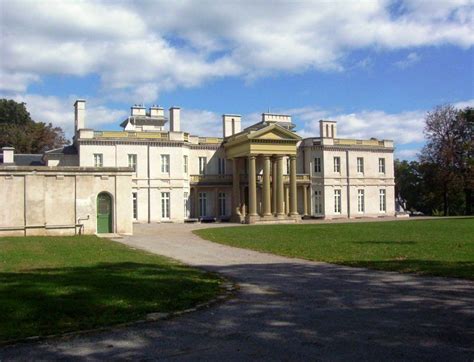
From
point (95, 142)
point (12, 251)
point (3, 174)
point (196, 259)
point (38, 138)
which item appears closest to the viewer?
point (196, 259)

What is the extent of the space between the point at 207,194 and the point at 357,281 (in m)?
44.7

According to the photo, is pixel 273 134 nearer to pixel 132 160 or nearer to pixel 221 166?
pixel 221 166

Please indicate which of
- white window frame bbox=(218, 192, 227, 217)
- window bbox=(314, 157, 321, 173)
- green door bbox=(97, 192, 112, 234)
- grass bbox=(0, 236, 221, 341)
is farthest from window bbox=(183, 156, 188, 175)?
grass bbox=(0, 236, 221, 341)

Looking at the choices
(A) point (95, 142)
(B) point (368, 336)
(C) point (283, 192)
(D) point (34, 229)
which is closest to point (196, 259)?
(B) point (368, 336)

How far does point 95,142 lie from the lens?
49500 millimetres

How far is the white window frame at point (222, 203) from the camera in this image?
56.3 m

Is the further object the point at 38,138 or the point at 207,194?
the point at 38,138

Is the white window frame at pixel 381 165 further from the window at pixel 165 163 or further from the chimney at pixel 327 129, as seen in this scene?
the window at pixel 165 163

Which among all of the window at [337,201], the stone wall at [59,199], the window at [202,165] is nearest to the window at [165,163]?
the window at [202,165]

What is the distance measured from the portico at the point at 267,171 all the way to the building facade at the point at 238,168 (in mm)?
96

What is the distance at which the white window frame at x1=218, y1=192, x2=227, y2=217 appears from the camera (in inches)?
2217

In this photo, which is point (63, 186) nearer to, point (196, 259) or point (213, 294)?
point (196, 259)

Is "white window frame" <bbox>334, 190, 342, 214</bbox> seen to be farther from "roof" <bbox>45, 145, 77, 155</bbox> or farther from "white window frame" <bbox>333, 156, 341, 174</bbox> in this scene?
"roof" <bbox>45, 145, 77, 155</bbox>

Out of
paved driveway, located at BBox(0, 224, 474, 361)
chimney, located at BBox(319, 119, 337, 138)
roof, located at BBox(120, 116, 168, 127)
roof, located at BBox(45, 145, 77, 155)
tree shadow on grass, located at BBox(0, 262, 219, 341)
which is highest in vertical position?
roof, located at BBox(120, 116, 168, 127)
